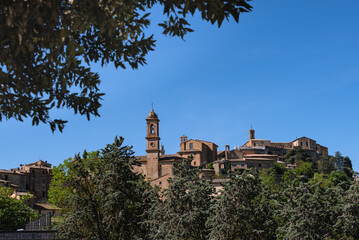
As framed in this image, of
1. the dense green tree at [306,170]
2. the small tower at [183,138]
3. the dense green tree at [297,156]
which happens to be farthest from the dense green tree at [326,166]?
the small tower at [183,138]

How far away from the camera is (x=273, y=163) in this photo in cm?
9281

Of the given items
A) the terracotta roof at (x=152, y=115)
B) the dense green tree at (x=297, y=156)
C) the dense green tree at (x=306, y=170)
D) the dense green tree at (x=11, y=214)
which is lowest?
the dense green tree at (x=11, y=214)

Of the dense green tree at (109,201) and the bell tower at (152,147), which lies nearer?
the dense green tree at (109,201)

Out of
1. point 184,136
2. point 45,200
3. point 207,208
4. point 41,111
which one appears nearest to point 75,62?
point 41,111

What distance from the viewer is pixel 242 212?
19.9 m

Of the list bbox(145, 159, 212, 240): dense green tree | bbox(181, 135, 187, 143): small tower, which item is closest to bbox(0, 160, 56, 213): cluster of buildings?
bbox(181, 135, 187, 143): small tower

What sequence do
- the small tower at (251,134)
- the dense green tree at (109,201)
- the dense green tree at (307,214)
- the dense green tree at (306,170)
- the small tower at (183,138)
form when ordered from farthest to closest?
the small tower at (251,134) < the small tower at (183,138) < the dense green tree at (306,170) < the dense green tree at (109,201) < the dense green tree at (307,214)

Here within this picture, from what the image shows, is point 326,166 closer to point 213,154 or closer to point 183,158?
point 213,154

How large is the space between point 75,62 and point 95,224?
16.0m

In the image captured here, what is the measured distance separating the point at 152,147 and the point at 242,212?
193 feet

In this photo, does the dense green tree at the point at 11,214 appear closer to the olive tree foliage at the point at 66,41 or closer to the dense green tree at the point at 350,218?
the dense green tree at the point at 350,218

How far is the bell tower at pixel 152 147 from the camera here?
77.4 meters

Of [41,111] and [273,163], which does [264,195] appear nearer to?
[41,111]

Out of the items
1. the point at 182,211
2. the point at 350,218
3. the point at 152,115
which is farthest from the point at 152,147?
the point at 350,218
